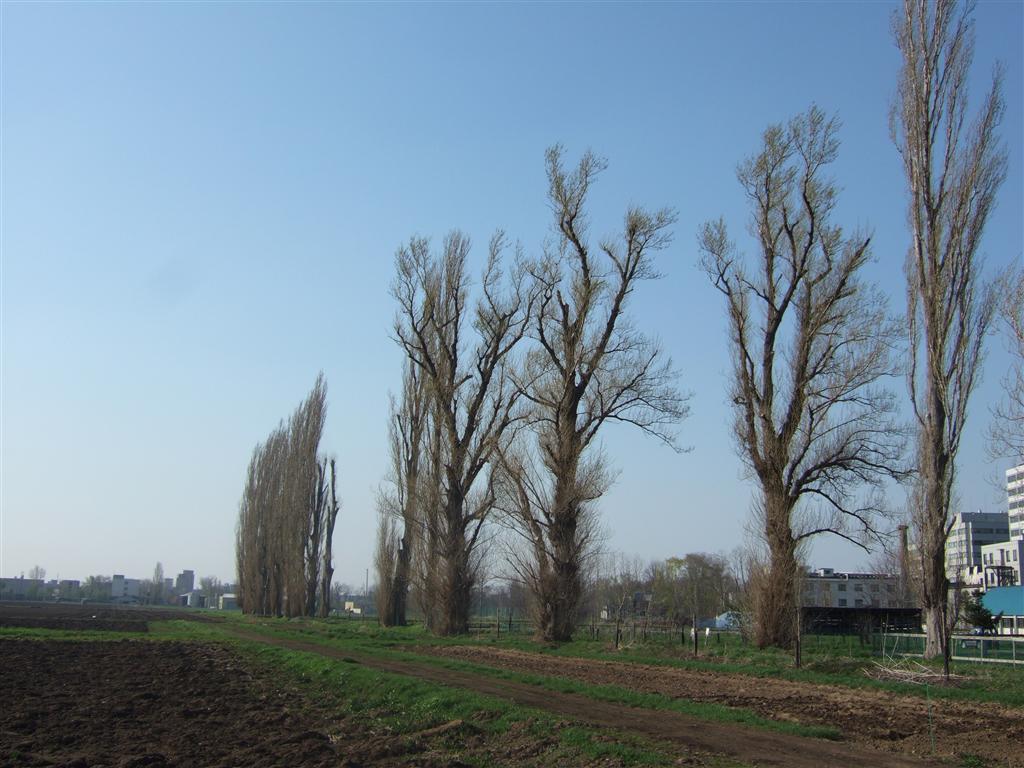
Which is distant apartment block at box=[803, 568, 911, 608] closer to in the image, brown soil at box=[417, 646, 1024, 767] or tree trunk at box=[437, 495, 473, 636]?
tree trunk at box=[437, 495, 473, 636]

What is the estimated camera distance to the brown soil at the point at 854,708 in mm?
11473

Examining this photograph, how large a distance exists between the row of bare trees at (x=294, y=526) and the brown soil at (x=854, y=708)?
4306 centimetres

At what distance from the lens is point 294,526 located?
64.6m

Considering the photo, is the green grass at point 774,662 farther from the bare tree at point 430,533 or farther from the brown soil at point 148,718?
the brown soil at point 148,718

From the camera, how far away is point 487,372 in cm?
3603

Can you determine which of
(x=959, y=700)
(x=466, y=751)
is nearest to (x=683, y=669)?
Result: (x=959, y=700)

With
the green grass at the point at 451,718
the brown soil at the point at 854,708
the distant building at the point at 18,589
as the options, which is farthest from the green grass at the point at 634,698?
the distant building at the point at 18,589

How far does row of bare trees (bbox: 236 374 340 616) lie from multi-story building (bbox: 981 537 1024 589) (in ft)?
155

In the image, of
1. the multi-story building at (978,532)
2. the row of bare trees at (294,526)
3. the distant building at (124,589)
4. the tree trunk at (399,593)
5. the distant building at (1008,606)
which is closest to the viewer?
the distant building at (1008,606)

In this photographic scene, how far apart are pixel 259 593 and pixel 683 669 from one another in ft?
197

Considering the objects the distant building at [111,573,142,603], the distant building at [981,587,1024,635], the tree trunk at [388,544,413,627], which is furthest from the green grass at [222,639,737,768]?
the distant building at [111,573,142,603]

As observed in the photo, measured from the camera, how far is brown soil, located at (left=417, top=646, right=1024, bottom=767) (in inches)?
452

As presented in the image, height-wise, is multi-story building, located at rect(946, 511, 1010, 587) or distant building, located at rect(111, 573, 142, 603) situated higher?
multi-story building, located at rect(946, 511, 1010, 587)

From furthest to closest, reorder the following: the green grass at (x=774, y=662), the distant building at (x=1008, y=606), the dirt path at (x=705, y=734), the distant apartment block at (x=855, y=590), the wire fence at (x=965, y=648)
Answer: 1. the distant apartment block at (x=855, y=590)
2. the distant building at (x=1008, y=606)
3. the wire fence at (x=965, y=648)
4. the green grass at (x=774, y=662)
5. the dirt path at (x=705, y=734)
